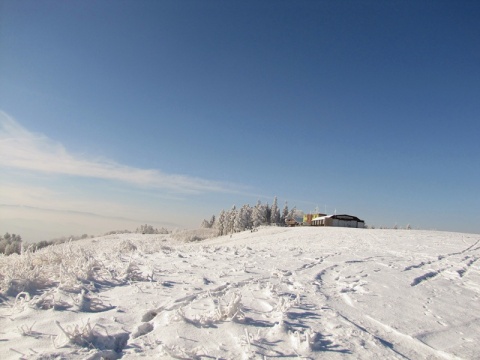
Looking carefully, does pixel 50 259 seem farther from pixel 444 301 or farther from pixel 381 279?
pixel 444 301

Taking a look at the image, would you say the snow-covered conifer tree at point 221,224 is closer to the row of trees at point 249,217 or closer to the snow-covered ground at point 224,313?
the row of trees at point 249,217

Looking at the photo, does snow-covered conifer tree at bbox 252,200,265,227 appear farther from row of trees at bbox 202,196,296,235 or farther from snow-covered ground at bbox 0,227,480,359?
snow-covered ground at bbox 0,227,480,359

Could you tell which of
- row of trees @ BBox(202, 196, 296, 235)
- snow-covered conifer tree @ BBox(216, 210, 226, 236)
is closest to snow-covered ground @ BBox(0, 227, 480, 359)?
row of trees @ BBox(202, 196, 296, 235)

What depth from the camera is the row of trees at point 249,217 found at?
80.1m

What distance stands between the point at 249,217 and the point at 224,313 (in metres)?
77.7

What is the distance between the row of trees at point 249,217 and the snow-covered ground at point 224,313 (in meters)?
68.3

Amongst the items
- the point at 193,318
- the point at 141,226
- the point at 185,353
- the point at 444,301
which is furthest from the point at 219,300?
the point at 141,226

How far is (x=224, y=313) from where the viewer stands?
Result: 4.89 m

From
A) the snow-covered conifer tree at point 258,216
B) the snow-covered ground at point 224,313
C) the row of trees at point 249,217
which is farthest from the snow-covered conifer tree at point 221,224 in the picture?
the snow-covered ground at point 224,313

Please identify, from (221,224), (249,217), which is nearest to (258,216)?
(249,217)

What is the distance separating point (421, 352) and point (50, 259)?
890 cm

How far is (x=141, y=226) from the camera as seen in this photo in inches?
4911

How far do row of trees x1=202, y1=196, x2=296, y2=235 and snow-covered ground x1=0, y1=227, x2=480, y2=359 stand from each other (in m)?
68.3

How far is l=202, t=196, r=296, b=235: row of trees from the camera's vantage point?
263 feet
